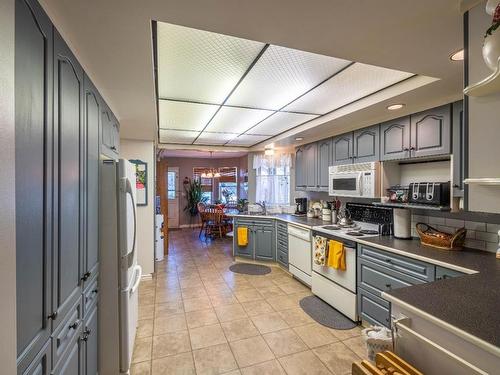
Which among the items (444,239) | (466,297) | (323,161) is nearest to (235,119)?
(323,161)

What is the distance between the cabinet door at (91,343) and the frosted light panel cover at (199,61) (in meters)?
1.76

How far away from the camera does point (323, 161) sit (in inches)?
154

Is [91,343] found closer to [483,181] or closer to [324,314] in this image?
[324,314]

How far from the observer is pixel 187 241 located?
646 centimetres

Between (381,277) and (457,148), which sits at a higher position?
(457,148)

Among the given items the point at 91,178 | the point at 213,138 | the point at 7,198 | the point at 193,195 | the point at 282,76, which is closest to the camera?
the point at 7,198

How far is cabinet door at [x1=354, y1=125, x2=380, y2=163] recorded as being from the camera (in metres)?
2.96

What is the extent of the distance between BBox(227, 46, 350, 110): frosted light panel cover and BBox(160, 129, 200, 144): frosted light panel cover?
1664 millimetres

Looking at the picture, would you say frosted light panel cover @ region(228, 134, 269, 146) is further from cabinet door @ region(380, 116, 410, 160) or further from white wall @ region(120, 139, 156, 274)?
cabinet door @ region(380, 116, 410, 160)

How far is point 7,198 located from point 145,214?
346cm

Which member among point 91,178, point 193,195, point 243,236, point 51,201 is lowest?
point 243,236

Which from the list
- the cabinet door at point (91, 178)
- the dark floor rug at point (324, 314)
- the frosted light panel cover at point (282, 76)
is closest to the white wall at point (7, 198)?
the cabinet door at point (91, 178)

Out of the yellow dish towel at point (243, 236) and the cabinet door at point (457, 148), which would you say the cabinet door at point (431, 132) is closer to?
the cabinet door at point (457, 148)

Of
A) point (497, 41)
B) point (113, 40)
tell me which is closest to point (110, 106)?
point (113, 40)
